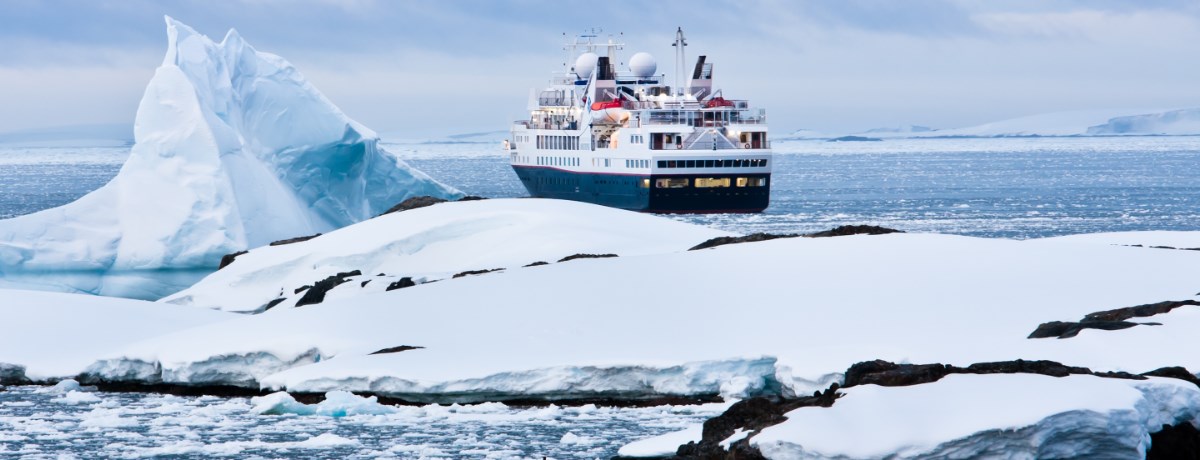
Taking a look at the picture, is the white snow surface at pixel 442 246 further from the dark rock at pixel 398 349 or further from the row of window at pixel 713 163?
the row of window at pixel 713 163

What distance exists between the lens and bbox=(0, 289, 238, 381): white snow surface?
19.4 m

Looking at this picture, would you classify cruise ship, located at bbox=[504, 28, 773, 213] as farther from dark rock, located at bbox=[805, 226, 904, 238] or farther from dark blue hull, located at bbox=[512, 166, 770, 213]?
dark rock, located at bbox=[805, 226, 904, 238]

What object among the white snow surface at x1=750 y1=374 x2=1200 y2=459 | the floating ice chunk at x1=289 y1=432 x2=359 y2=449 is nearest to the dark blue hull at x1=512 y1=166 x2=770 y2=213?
the floating ice chunk at x1=289 y1=432 x2=359 y2=449

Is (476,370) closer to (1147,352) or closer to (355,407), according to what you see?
(355,407)

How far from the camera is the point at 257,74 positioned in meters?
42.1

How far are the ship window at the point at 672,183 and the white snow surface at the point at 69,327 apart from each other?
37.1 meters

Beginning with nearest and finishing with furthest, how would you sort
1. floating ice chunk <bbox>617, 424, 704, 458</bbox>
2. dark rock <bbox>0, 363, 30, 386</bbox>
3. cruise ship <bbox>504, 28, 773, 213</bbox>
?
floating ice chunk <bbox>617, 424, 704, 458</bbox> < dark rock <bbox>0, 363, 30, 386</bbox> < cruise ship <bbox>504, 28, 773, 213</bbox>

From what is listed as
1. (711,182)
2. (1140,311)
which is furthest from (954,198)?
(1140,311)

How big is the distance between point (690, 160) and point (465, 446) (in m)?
46.0

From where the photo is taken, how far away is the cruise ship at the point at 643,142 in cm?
6003

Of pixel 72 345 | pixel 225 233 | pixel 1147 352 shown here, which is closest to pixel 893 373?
pixel 1147 352

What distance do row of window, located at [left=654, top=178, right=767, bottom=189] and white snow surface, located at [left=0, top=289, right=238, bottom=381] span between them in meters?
37.1

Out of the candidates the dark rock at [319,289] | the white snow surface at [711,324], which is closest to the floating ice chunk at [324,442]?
the white snow surface at [711,324]

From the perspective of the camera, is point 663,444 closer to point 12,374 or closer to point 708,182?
point 12,374
